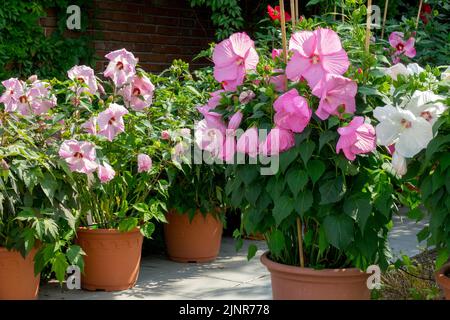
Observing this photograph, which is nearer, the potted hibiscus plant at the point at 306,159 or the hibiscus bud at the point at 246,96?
the potted hibiscus plant at the point at 306,159

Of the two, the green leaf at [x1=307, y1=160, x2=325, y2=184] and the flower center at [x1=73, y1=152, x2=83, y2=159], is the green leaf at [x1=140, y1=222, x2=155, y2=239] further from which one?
the green leaf at [x1=307, y1=160, x2=325, y2=184]

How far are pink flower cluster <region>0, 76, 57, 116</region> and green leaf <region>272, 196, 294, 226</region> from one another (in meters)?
1.68

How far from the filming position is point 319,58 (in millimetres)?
2598

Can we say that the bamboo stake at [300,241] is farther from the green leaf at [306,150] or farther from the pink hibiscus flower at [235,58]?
the pink hibiscus flower at [235,58]

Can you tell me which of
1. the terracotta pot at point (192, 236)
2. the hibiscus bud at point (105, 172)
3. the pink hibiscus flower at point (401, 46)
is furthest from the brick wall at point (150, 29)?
the pink hibiscus flower at point (401, 46)

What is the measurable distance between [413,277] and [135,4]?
3437 mm

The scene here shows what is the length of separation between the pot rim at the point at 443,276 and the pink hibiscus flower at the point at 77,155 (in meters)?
1.65

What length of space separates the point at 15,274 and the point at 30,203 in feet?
1.26

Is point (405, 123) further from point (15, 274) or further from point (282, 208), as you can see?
point (15, 274)

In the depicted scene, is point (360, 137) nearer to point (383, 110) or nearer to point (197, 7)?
point (383, 110)

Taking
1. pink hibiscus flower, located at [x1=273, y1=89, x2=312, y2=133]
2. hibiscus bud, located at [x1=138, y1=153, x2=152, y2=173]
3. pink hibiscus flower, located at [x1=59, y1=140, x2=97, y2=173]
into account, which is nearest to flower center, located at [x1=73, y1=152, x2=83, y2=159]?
pink hibiscus flower, located at [x1=59, y1=140, x2=97, y2=173]

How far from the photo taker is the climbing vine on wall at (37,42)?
5.13 meters

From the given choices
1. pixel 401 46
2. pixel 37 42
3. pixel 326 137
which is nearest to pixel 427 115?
pixel 326 137

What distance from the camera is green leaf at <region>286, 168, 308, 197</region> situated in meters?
2.57
